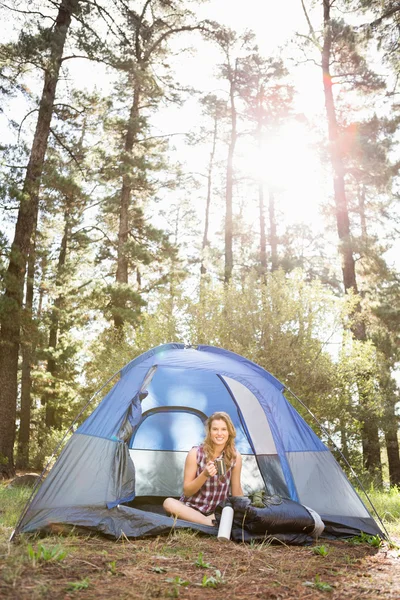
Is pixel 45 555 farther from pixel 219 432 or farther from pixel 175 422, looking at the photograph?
pixel 175 422

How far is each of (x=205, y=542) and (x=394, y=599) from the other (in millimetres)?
1577

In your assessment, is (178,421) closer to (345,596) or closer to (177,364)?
(177,364)

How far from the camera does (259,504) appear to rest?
14.4 feet

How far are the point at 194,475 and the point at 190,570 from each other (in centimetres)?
138

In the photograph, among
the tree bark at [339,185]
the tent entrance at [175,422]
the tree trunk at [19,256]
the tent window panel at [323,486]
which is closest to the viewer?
the tent window panel at [323,486]

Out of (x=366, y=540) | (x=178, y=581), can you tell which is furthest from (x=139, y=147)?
(x=178, y=581)

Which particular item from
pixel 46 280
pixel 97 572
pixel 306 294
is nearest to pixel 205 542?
pixel 97 572

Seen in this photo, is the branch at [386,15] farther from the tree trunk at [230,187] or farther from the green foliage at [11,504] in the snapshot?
the green foliage at [11,504]

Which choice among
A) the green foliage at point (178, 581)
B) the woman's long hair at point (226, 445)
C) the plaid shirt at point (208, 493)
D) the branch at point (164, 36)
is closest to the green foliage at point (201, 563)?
the green foliage at point (178, 581)

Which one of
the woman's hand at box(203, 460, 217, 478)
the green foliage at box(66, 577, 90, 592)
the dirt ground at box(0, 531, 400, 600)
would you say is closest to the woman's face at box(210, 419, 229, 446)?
the woman's hand at box(203, 460, 217, 478)

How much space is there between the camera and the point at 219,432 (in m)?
4.83

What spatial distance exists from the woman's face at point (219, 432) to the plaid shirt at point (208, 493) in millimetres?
171

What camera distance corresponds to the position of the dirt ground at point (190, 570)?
113 inches

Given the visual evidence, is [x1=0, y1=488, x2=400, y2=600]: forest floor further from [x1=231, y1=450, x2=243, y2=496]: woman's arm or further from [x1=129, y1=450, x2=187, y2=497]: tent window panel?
[x1=129, y1=450, x2=187, y2=497]: tent window panel
